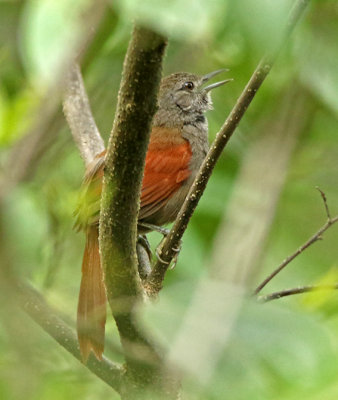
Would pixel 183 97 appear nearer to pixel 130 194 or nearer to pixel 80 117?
pixel 80 117

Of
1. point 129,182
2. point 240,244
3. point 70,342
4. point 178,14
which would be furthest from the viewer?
point 70,342

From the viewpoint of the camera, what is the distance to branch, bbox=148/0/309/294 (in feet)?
6.27

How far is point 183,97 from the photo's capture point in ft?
17.1

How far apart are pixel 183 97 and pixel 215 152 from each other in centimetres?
281

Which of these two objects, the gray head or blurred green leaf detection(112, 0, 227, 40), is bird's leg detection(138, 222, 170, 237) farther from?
blurred green leaf detection(112, 0, 227, 40)

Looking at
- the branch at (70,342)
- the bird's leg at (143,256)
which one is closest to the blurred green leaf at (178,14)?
the branch at (70,342)

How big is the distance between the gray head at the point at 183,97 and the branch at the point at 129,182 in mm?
2481

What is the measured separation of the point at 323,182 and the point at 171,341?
262 centimetres

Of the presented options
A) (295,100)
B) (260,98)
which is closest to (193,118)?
(260,98)

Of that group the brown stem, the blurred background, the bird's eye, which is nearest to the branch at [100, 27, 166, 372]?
the brown stem

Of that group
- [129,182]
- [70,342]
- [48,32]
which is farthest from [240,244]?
[70,342]

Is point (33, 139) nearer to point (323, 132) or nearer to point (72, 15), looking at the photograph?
point (72, 15)

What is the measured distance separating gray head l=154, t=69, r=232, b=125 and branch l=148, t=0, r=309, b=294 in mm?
2147

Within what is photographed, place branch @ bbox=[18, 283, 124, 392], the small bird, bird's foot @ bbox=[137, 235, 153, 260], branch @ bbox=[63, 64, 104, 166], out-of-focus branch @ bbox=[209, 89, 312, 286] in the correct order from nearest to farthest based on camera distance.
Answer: out-of-focus branch @ bbox=[209, 89, 312, 286], branch @ bbox=[18, 283, 124, 392], the small bird, bird's foot @ bbox=[137, 235, 153, 260], branch @ bbox=[63, 64, 104, 166]
